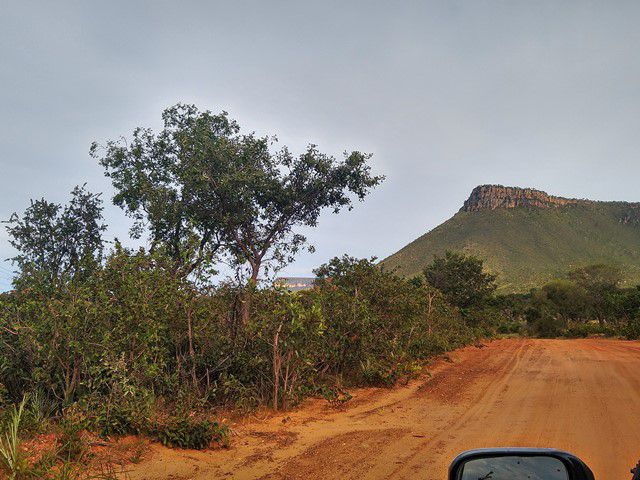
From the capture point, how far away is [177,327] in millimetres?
7719

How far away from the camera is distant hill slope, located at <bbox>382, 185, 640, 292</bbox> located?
68863 mm

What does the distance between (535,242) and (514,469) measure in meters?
82.4

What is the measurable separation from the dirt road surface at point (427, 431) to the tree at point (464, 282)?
17409 millimetres

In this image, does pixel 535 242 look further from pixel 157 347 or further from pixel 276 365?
pixel 157 347

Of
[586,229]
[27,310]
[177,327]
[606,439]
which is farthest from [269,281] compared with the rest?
[586,229]

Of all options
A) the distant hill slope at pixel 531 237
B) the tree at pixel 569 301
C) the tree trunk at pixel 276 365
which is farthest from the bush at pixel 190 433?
the distant hill slope at pixel 531 237

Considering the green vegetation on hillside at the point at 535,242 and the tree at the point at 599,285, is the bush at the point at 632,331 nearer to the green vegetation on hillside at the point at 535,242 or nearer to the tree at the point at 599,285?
the tree at the point at 599,285

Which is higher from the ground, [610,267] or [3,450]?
[610,267]

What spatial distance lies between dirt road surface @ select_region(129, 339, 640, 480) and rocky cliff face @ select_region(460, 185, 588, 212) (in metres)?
84.7

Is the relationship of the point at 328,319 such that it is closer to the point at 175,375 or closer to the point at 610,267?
the point at 175,375

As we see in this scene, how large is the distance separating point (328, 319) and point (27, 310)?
573cm

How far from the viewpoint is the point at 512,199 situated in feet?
299

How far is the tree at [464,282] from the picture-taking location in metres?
28.9

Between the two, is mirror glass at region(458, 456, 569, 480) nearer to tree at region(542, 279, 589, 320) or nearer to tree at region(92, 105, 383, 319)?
tree at region(92, 105, 383, 319)
